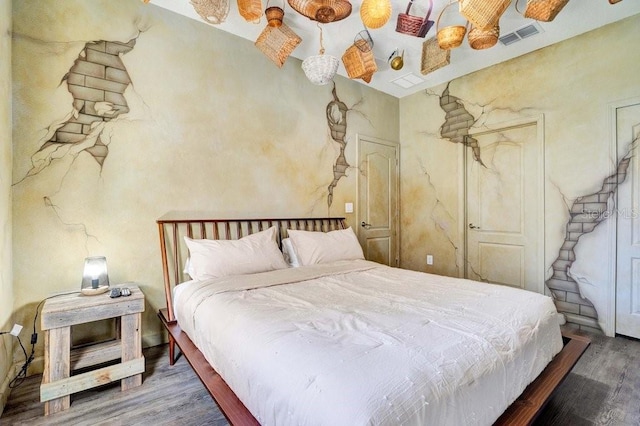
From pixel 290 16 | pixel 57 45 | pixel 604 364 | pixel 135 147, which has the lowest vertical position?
pixel 604 364

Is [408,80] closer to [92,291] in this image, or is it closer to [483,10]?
[483,10]

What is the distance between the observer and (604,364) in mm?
2234

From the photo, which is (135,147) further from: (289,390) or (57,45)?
(289,390)

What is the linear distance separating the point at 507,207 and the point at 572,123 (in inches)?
39.6

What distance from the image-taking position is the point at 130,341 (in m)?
1.93

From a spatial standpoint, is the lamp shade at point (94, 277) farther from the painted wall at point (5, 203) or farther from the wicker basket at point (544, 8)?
the wicker basket at point (544, 8)

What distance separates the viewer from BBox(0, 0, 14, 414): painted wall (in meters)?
1.75

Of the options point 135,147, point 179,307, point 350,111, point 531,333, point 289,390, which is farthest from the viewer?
point 350,111

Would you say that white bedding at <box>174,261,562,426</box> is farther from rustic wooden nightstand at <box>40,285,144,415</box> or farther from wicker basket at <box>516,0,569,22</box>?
wicker basket at <box>516,0,569,22</box>

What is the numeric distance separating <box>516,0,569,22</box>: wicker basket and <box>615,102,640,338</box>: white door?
1.29 metres

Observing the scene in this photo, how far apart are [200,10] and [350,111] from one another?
6.89 ft

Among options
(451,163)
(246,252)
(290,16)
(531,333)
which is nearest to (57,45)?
(290,16)

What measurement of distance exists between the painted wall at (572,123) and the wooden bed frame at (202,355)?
1365 millimetres

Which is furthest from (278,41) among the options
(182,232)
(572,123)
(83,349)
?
(572,123)
